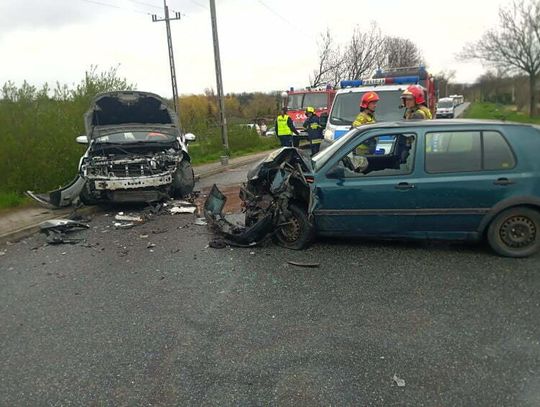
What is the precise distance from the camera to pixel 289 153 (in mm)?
5844

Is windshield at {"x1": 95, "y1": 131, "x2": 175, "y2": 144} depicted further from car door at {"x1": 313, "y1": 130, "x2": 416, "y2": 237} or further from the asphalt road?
car door at {"x1": 313, "y1": 130, "x2": 416, "y2": 237}

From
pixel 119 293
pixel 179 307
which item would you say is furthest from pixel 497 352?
pixel 119 293

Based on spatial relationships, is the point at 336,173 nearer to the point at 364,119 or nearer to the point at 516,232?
the point at 516,232

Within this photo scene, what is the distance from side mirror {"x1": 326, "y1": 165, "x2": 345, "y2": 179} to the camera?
5.40m

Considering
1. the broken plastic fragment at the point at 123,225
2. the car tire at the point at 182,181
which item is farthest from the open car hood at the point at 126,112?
the broken plastic fragment at the point at 123,225

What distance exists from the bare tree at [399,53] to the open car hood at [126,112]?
1239 inches

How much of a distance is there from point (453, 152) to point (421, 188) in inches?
21.5

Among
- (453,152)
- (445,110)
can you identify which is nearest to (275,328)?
(453,152)

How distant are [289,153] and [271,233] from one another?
41.3 inches

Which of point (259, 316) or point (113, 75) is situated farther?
point (113, 75)

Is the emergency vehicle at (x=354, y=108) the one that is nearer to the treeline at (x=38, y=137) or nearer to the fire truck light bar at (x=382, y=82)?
the fire truck light bar at (x=382, y=82)

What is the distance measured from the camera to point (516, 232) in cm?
505

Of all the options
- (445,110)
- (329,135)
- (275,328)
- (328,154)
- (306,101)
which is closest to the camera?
(275,328)

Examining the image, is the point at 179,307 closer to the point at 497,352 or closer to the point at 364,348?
the point at 364,348
